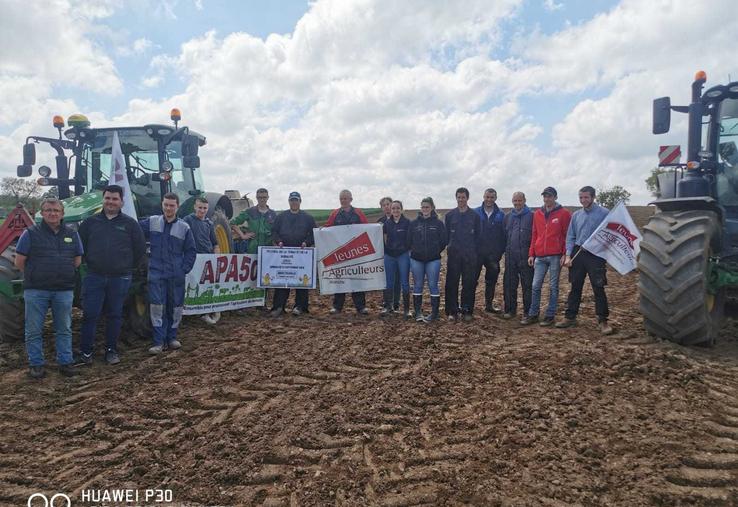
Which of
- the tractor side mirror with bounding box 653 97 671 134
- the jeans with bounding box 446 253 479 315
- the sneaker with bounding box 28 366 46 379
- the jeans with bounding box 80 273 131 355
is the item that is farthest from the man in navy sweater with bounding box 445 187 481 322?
the sneaker with bounding box 28 366 46 379

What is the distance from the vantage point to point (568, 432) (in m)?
3.44

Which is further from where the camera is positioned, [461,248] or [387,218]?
[387,218]

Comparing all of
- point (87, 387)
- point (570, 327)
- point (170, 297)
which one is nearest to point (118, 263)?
point (170, 297)

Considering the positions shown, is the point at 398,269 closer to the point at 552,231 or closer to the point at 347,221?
the point at 347,221

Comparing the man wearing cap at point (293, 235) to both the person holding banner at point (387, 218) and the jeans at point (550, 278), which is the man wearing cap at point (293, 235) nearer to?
the person holding banner at point (387, 218)

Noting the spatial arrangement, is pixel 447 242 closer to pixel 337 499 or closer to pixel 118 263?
pixel 118 263

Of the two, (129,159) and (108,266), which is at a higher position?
(129,159)

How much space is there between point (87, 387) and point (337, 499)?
3034mm

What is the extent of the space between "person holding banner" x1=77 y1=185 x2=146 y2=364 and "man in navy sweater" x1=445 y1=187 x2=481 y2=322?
4.11m

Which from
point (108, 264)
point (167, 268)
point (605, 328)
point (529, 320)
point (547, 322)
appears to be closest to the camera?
point (108, 264)

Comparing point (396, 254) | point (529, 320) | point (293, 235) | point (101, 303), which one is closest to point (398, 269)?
point (396, 254)

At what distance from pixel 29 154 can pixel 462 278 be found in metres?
6.63

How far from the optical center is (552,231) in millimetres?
6449

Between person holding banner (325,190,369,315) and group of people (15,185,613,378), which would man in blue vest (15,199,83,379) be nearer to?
group of people (15,185,613,378)
